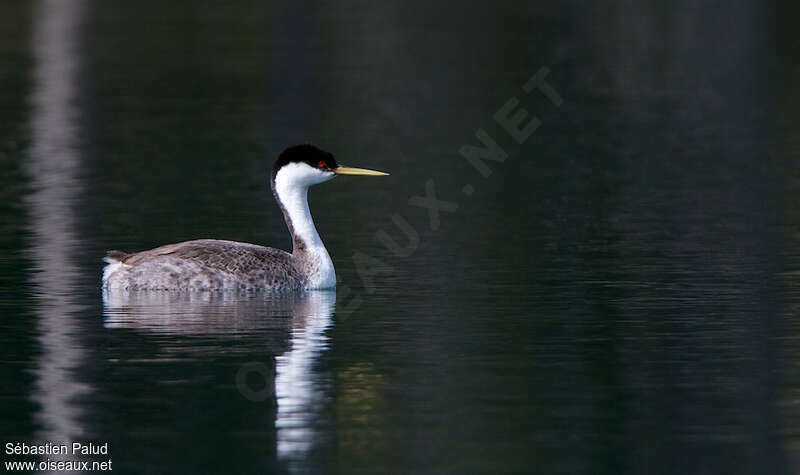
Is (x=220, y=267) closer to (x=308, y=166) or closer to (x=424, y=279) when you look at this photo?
(x=308, y=166)

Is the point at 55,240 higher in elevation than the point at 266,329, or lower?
higher

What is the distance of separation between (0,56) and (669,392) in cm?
4928

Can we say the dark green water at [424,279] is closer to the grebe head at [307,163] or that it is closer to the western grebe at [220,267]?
the western grebe at [220,267]

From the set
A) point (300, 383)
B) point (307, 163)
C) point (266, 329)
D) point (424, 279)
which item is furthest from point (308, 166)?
point (300, 383)

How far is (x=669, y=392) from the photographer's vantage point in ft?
51.6

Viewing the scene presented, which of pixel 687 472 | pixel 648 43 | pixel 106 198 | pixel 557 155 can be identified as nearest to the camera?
pixel 687 472

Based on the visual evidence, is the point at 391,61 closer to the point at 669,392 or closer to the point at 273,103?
the point at 273,103

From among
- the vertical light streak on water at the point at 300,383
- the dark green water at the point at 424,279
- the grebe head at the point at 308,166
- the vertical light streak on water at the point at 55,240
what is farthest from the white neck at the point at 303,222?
the vertical light streak on water at the point at 55,240

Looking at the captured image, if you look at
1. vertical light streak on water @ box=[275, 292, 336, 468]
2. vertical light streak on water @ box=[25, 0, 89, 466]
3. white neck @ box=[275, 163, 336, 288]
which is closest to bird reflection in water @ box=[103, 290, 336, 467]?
vertical light streak on water @ box=[275, 292, 336, 468]

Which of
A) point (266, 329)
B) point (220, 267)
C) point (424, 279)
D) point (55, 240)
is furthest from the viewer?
point (55, 240)

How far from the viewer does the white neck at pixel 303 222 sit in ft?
70.9

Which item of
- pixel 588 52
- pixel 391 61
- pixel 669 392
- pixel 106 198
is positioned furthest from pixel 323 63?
pixel 669 392

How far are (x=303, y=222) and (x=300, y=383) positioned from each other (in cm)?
615

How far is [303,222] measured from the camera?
22094 millimetres
